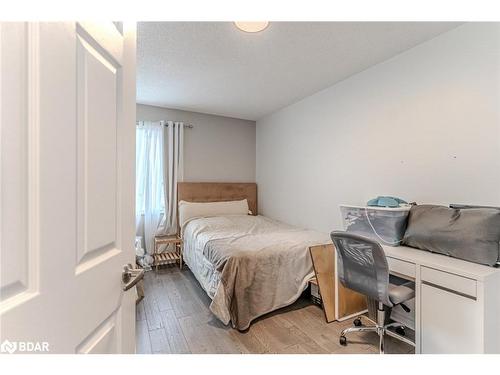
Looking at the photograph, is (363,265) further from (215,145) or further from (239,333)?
(215,145)

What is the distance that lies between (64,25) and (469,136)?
7.69ft

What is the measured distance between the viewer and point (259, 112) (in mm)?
4020

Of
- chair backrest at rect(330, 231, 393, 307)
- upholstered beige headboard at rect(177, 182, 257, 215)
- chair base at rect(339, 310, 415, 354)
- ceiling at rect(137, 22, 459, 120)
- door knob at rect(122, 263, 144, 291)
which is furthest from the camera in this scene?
upholstered beige headboard at rect(177, 182, 257, 215)

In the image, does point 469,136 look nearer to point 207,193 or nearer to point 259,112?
point 259,112

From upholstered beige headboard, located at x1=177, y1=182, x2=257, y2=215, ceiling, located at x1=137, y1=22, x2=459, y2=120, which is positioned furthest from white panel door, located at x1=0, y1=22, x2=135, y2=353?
upholstered beige headboard, located at x1=177, y1=182, x2=257, y2=215

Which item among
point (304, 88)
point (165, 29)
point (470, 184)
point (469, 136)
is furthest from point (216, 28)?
point (470, 184)

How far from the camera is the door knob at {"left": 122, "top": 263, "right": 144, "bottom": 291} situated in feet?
2.71

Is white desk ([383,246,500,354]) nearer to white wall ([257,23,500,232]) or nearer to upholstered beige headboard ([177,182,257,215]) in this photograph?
white wall ([257,23,500,232])

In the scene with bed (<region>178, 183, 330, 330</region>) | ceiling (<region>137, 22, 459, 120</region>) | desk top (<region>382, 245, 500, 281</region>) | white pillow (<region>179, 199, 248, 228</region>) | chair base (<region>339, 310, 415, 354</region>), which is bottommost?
chair base (<region>339, 310, 415, 354</region>)

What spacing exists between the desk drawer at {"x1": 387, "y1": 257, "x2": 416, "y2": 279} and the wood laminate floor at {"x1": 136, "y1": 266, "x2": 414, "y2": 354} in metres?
0.61

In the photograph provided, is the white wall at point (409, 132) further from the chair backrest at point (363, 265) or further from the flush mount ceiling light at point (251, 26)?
the flush mount ceiling light at point (251, 26)

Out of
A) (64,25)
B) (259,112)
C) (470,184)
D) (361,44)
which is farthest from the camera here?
(259,112)

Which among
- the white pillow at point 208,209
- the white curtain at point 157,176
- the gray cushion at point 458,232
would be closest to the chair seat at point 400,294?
the gray cushion at point 458,232
